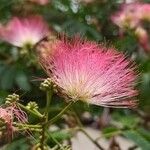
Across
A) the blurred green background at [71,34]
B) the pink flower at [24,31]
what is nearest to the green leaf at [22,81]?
the blurred green background at [71,34]

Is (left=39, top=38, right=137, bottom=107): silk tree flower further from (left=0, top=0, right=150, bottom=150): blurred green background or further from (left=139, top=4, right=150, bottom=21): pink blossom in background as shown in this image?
(left=139, top=4, right=150, bottom=21): pink blossom in background

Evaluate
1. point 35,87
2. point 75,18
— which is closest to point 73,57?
point 35,87

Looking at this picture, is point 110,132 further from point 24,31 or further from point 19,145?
point 24,31

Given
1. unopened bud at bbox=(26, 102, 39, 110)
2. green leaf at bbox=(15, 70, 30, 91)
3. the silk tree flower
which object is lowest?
unopened bud at bbox=(26, 102, 39, 110)

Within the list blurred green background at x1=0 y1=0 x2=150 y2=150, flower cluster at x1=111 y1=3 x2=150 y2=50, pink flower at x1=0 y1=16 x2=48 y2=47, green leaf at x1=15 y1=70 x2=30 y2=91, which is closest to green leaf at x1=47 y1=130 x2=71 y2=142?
blurred green background at x1=0 y1=0 x2=150 y2=150

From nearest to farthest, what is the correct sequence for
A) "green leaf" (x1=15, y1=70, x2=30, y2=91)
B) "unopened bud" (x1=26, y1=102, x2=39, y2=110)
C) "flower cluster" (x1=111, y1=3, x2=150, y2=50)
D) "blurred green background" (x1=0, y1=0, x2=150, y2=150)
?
"unopened bud" (x1=26, y1=102, x2=39, y2=110), "blurred green background" (x1=0, y1=0, x2=150, y2=150), "green leaf" (x1=15, y1=70, x2=30, y2=91), "flower cluster" (x1=111, y1=3, x2=150, y2=50)

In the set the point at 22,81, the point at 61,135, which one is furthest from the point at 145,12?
the point at 61,135

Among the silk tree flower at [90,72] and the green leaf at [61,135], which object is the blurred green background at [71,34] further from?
the silk tree flower at [90,72]
